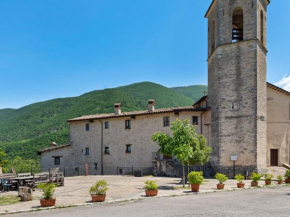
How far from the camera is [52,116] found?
9719 cm

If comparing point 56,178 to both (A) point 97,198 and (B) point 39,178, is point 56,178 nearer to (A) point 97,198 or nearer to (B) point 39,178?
(B) point 39,178

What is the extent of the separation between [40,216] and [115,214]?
9.67ft

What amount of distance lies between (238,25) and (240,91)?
8654 millimetres

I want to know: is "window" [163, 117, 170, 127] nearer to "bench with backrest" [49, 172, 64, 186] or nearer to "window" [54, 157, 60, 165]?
"bench with backrest" [49, 172, 64, 186]

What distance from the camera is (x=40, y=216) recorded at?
37.7 feet

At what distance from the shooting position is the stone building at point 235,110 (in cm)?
2734

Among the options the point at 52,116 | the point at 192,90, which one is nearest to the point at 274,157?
the point at 52,116

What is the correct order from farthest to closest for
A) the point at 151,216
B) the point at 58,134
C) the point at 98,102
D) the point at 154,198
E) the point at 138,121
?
the point at 98,102
the point at 58,134
the point at 138,121
the point at 154,198
the point at 151,216

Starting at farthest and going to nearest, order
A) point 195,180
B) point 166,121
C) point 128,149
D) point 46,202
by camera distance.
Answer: point 128,149
point 166,121
point 195,180
point 46,202

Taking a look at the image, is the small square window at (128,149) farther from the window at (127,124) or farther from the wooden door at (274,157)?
A: the wooden door at (274,157)

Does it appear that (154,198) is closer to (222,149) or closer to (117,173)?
(222,149)

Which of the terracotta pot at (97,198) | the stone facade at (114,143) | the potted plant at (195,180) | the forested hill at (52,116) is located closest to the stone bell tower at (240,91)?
the stone facade at (114,143)

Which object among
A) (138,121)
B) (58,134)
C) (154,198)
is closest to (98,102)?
(58,134)

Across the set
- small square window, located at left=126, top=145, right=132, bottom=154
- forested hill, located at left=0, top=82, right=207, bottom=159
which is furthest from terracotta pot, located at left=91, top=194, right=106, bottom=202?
forested hill, located at left=0, top=82, right=207, bottom=159
